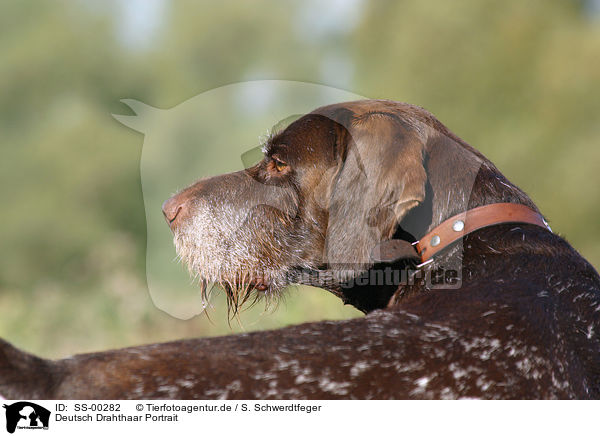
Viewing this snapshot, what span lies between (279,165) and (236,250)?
57cm

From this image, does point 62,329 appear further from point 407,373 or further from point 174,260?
point 407,373

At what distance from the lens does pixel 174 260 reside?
13.5 ft

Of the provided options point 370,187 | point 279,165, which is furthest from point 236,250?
point 370,187

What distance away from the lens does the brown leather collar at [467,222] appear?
10.9ft

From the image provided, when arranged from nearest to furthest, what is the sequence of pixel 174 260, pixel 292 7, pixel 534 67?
1. pixel 174 260
2. pixel 292 7
3. pixel 534 67

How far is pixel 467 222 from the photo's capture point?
3369mm

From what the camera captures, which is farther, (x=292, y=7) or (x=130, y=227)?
(x=130, y=227)

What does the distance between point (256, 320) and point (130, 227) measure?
571 centimetres

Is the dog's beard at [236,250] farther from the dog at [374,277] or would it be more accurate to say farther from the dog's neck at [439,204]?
the dog's neck at [439,204]

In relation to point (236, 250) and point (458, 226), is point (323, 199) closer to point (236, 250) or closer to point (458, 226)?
point (236, 250)

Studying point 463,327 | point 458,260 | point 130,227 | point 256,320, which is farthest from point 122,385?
point 130,227
